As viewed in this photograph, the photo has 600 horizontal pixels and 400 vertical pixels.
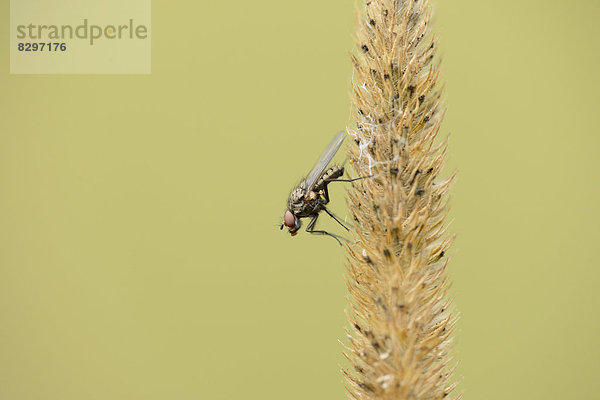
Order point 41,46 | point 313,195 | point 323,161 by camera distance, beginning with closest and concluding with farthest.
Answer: point 323,161
point 313,195
point 41,46

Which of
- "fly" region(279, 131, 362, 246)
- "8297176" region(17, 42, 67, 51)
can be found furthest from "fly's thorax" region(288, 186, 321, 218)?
"8297176" region(17, 42, 67, 51)

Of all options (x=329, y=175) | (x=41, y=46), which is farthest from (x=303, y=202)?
(x=41, y=46)

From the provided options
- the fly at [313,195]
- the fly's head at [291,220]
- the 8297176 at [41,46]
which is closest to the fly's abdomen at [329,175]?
the fly at [313,195]

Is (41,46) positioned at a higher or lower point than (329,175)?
higher

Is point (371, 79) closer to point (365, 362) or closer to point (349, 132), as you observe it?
point (349, 132)

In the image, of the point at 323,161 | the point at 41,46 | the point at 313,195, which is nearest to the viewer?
the point at 323,161

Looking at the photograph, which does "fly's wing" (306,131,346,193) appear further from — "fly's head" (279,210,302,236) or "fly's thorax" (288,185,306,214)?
"fly's head" (279,210,302,236)

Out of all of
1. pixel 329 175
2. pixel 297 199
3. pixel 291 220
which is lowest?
pixel 291 220

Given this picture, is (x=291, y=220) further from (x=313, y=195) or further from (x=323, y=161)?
(x=323, y=161)
